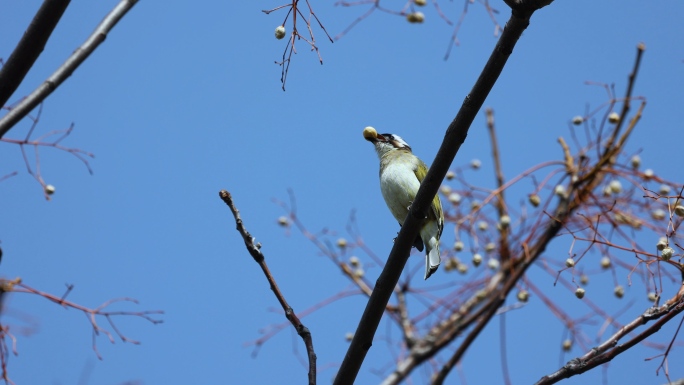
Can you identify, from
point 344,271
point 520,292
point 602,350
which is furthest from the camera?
point 344,271

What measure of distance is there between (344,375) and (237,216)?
81cm

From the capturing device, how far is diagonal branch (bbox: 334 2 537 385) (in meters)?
2.94

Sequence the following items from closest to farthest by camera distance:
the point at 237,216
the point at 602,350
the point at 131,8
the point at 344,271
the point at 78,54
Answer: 1. the point at 602,350
2. the point at 237,216
3. the point at 78,54
4. the point at 131,8
5. the point at 344,271

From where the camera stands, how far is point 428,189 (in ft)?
11.0

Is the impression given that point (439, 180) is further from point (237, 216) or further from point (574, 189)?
point (574, 189)

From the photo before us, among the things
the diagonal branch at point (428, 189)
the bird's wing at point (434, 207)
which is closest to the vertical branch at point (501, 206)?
the bird's wing at point (434, 207)

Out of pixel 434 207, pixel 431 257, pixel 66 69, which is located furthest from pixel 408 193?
pixel 66 69

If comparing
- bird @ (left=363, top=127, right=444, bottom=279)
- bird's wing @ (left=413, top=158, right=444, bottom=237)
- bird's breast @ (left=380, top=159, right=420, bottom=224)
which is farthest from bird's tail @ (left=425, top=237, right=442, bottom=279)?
bird's breast @ (left=380, top=159, right=420, bottom=224)

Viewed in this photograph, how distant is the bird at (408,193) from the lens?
5.42m

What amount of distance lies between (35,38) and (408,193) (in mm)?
3183

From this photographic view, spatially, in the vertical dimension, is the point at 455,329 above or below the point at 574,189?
below

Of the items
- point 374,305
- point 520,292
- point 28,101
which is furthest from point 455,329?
point 28,101

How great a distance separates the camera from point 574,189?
6.00 meters

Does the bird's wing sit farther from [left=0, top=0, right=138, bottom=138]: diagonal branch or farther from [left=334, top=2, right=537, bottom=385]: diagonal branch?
[left=0, top=0, right=138, bottom=138]: diagonal branch
